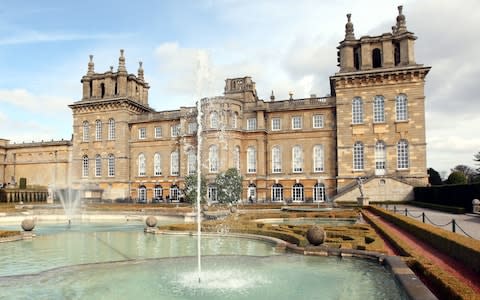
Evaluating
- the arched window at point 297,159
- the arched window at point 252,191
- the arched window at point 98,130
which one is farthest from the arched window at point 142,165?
the arched window at point 297,159

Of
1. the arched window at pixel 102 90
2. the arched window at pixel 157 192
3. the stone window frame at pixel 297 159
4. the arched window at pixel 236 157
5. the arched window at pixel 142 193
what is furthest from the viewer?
the arched window at pixel 102 90

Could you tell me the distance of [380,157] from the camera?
37969mm

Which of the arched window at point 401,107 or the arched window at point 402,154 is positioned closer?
the arched window at point 402,154

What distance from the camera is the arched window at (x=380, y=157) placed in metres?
37.8

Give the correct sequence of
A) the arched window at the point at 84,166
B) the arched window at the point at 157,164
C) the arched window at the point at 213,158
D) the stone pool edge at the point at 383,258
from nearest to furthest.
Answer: the stone pool edge at the point at 383,258 < the arched window at the point at 213,158 < the arched window at the point at 157,164 < the arched window at the point at 84,166

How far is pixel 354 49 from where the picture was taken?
1607 inches

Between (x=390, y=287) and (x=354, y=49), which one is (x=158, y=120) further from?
(x=390, y=287)

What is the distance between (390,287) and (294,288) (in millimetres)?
1929

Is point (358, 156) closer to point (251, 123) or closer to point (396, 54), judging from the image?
point (396, 54)

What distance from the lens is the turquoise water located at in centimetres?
794

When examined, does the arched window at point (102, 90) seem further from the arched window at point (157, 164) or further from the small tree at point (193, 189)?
the small tree at point (193, 189)

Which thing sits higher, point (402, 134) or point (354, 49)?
point (354, 49)

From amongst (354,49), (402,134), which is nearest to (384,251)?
(402,134)

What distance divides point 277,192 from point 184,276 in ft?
108
